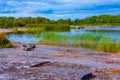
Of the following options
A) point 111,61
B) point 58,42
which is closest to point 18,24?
point 58,42

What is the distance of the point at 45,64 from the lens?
58.1 ft

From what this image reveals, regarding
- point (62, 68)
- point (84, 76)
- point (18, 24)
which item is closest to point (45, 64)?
point (62, 68)

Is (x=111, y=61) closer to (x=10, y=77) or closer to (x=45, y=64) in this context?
(x=45, y=64)

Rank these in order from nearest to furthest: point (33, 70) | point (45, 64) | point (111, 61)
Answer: point (33, 70)
point (45, 64)
point (111, 61)

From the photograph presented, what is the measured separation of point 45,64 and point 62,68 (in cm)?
160

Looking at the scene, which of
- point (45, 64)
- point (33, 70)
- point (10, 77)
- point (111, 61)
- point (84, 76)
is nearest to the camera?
point (10, 77)

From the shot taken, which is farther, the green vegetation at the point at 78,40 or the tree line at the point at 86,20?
the tree line at the point at 86,20

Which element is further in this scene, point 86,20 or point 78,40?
point 86,20

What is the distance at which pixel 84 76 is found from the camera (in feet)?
46.8

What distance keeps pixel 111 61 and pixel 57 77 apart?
7.08 metres

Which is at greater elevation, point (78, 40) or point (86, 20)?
point (78, 40)

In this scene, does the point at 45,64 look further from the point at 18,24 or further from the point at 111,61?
the point at 18,24

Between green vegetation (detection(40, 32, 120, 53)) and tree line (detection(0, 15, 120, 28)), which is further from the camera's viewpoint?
tree line (detection(0, 15, 120, 28))

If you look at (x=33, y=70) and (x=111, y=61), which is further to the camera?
(x=111, y=61)
